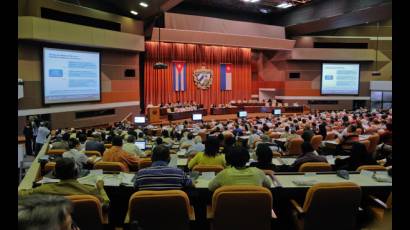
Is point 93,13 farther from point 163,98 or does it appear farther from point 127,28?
point 163,98

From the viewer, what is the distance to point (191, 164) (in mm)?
5230

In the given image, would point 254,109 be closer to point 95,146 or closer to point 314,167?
point 95,146

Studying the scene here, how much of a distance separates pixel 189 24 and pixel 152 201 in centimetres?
1611

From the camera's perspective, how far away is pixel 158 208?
3.06 metres

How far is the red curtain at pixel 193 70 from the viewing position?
1944 cm

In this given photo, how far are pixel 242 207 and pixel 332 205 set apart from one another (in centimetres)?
85

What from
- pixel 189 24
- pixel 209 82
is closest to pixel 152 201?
pixel 189 24

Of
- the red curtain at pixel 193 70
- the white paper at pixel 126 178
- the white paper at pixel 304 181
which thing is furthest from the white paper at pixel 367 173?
the red curtain at pixel 193 70

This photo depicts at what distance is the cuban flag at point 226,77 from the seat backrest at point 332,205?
19.2 meters

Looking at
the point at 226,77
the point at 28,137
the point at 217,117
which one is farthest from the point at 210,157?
the point at 226,77

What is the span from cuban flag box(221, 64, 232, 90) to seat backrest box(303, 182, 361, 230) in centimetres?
1923

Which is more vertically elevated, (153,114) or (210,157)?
(153,114)

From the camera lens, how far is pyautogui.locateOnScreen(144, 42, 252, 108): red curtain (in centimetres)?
1944
